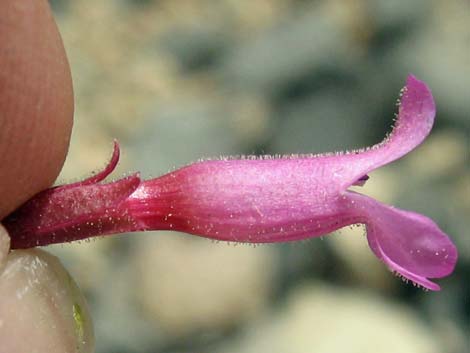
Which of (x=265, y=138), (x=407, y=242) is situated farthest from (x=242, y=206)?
(x=265, y=138)

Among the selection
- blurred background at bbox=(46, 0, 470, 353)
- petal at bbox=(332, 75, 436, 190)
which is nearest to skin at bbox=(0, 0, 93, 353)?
petal at bbox=(332, 75, 436, 190)

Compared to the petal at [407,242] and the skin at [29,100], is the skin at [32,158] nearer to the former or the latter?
the skin at [29,100]

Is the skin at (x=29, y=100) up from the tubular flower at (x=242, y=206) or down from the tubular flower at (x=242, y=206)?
up

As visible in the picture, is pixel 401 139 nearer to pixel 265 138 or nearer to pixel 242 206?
pixel 242 206

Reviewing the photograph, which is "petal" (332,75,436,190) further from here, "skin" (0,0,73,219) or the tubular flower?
"skin" (0,0,73,219)

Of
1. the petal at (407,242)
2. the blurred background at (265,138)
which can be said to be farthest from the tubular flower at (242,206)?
the blurred background at (265,138)

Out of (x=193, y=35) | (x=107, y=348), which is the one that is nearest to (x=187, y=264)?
(x=107, y=348)

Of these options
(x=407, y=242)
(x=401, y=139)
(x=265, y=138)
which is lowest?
(x=265, y=138)
